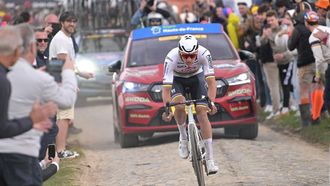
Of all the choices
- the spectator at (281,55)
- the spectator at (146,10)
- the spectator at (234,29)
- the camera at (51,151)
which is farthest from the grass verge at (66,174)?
the spectator at (146,10)

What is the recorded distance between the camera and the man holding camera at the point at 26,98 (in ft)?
22.7

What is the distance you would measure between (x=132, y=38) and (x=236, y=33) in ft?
15.1

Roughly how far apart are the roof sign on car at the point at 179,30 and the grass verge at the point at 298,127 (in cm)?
217

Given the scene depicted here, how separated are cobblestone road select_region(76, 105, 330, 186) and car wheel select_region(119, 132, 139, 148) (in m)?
0.14

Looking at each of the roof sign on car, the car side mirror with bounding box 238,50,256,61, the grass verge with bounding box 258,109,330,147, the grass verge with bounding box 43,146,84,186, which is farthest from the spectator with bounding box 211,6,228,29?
the grass verge with bounding box 43,146,84,186

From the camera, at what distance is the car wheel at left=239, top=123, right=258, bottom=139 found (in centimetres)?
1511

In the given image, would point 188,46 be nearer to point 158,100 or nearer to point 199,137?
point 199,137

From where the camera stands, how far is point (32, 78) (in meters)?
6.89

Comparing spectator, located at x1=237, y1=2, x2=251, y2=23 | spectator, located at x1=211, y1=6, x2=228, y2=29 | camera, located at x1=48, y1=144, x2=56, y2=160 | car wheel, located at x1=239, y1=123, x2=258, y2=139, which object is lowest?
car wheel, located at x1=239, y1=123, x2=258, y2=139

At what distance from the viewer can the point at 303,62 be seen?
1597cm

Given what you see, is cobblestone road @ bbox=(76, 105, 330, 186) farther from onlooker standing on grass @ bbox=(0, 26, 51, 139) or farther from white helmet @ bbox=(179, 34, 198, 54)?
onlooker standing on grass @ bbox=(0, 26, 51, 139)

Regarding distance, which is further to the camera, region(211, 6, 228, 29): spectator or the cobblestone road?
region(211, 6, 228, 29): spectator

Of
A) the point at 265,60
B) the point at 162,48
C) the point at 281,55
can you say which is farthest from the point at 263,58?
the point at 162,48

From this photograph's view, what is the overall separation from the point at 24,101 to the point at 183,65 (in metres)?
4.81
